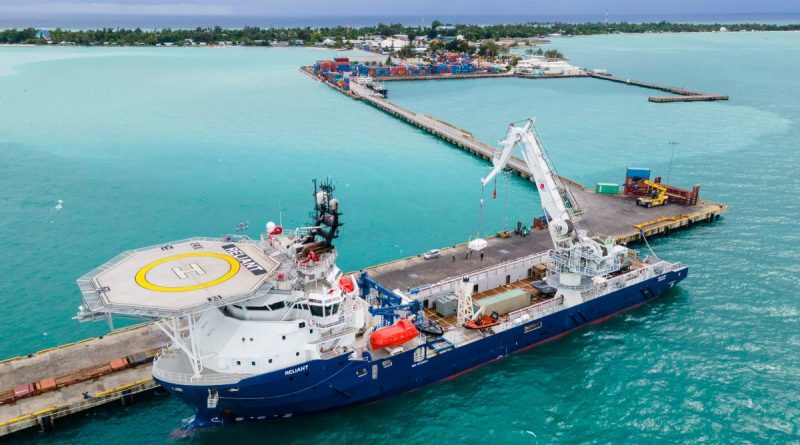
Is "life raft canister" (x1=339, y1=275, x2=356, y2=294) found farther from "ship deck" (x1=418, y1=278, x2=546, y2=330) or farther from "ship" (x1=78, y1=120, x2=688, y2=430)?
"ship deck" (x1=418, y1=278, x2=546, y2=330)

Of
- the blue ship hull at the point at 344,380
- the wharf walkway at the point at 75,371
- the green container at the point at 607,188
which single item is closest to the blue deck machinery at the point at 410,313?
the blue ship hull at the point at 344,380

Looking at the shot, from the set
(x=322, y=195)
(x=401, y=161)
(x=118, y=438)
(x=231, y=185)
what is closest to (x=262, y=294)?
(x=322, y=195)

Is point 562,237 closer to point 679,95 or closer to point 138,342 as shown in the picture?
point 138,342

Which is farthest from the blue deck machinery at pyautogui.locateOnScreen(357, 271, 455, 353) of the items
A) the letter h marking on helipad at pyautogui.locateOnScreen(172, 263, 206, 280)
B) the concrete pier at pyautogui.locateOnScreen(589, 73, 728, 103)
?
the concrete pier at pyautogui.locateOnScreen(589, 73, 728, 103)

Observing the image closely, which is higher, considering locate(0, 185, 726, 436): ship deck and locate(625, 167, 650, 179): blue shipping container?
locate(625, 167, 650, 179): blue shipping container

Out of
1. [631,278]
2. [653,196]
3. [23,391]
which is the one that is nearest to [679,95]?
[653,196]

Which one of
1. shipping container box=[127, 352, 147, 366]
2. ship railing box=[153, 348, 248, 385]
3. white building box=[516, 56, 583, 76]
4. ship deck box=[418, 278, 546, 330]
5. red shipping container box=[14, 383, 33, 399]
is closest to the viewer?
ship railing box=[153, 348, 248, 385]

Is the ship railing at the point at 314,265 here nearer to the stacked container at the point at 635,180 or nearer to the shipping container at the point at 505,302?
the shipping container at the point at 505,302

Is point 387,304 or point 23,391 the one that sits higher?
point 387,304
